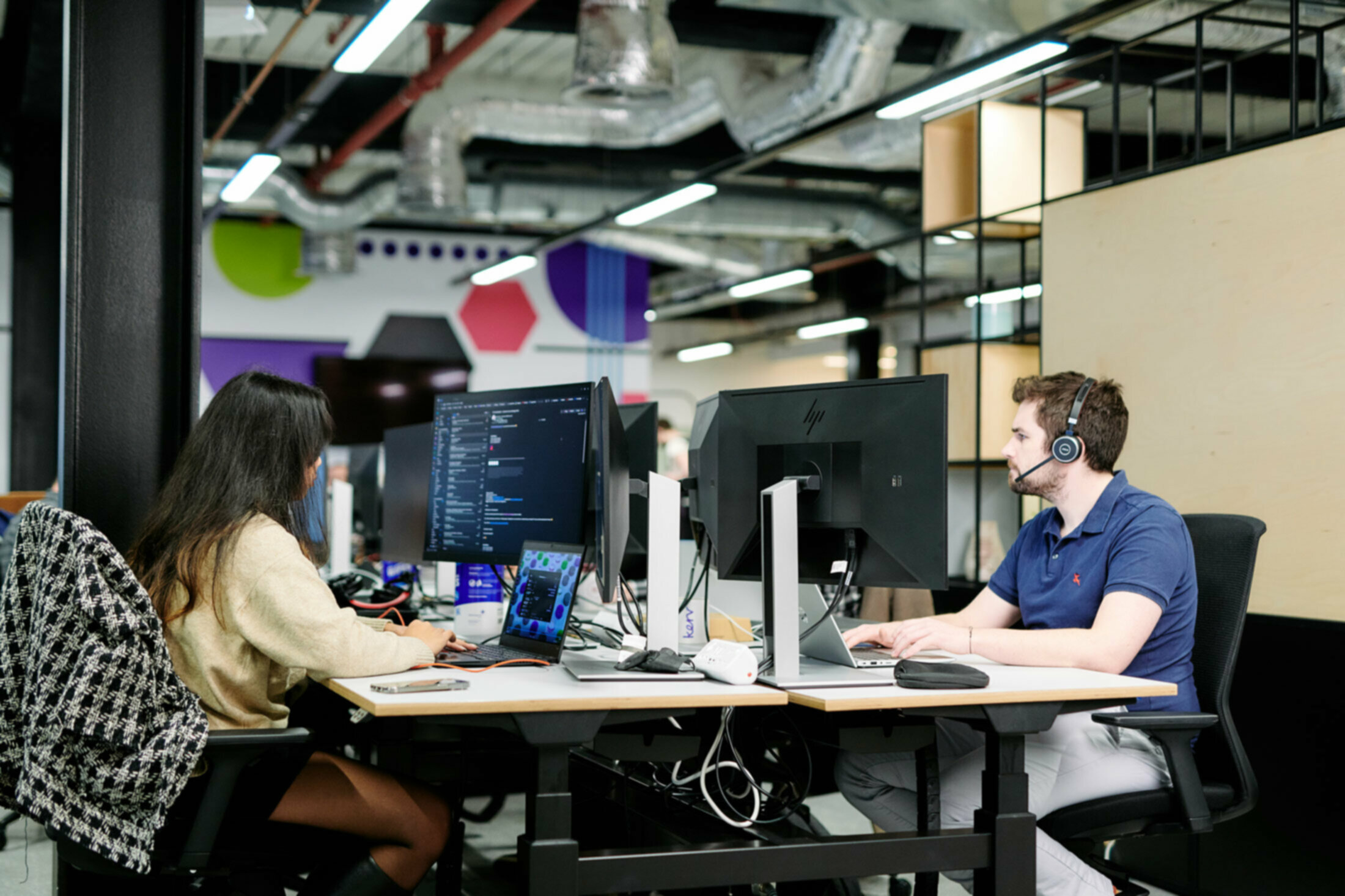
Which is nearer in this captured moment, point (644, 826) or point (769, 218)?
point (644, 826)

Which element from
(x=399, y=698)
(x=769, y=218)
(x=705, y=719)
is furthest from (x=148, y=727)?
(x=769, y=218)

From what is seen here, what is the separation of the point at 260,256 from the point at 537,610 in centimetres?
833

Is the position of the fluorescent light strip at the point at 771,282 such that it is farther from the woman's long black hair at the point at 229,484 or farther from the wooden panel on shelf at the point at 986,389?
the woman's long black hair at the point at 229,484

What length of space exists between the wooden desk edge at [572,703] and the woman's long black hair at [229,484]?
0.33 meters

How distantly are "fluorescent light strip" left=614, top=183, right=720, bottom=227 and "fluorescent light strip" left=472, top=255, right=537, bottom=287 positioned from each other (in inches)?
70.5

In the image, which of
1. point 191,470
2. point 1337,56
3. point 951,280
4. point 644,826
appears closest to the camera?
point 191,470

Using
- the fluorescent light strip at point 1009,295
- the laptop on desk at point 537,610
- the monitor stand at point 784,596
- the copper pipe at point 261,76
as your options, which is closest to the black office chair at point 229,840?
the laptop on desk at point 537,610

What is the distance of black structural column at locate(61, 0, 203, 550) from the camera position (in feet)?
8.48

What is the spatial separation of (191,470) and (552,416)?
77 centimetres

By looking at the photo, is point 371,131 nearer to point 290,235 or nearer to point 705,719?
point 290,235

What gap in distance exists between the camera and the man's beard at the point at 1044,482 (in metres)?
2.53

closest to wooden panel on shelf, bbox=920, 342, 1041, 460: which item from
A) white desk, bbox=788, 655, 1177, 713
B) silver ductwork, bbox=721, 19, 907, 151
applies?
silver ductwork, bbox=721, 19, 907, 151

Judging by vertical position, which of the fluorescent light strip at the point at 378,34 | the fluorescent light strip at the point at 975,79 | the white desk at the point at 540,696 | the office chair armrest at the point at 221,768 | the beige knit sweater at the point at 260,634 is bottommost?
the office chair armrest at the point at 221,768

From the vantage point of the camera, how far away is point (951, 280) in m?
11.4
